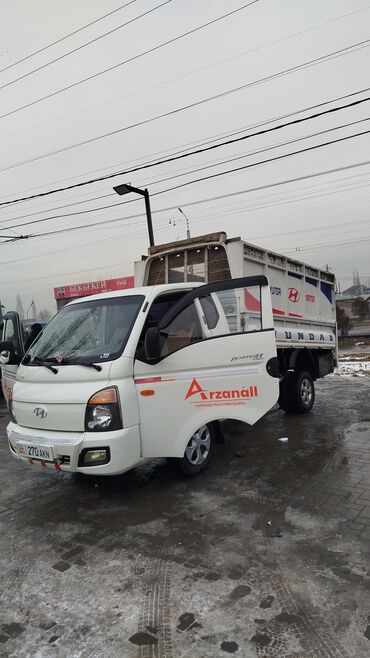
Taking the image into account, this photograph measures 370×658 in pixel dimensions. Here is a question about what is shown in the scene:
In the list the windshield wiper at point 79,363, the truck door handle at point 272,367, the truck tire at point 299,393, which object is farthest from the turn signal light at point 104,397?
the truck tire at point 299,393

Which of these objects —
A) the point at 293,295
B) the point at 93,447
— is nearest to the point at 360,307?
the point at 293,295

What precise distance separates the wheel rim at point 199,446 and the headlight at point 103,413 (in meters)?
1.06

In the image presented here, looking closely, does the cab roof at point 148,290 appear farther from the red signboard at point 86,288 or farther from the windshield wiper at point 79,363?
the red signboard at point 86,288

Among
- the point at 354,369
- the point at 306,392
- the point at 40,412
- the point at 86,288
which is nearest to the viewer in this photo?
the point at 40,412

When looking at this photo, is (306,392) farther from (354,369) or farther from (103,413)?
(354,369)

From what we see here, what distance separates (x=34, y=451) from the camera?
13.9 ft

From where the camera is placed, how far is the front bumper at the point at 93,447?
398 centimetres

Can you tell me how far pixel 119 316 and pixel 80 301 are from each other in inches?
35.7

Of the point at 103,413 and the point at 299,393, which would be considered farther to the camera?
the point at 299,393

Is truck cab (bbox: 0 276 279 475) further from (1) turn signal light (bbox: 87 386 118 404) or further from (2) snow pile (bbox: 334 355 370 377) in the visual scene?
(2) snow pile (bbox: 334 355 370 377)

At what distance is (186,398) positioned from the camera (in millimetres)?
4555

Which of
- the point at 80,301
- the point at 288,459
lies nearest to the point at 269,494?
the point at 288,459

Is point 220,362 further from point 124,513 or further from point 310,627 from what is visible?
point 310,627

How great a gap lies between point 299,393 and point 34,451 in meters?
4.81
